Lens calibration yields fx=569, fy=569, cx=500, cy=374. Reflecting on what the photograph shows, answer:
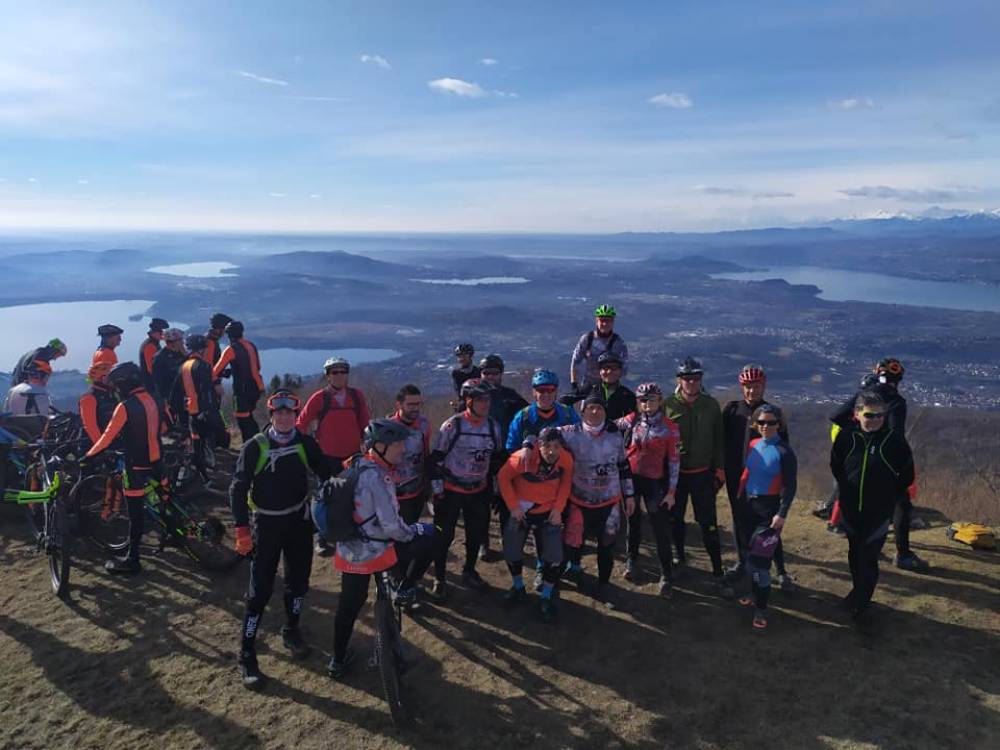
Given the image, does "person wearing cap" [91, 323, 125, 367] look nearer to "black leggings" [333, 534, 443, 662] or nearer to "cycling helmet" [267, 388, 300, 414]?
"cycling helmet" [267, 388, 300, 414]

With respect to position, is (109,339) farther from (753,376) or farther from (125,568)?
(753,376)

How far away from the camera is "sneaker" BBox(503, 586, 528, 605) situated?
7.34 metres

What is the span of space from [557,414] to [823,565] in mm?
4618

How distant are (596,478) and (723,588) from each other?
2407 mm

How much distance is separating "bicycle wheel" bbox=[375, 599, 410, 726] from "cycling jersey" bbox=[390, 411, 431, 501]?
1.86m

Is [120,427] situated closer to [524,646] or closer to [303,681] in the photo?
[303,681]

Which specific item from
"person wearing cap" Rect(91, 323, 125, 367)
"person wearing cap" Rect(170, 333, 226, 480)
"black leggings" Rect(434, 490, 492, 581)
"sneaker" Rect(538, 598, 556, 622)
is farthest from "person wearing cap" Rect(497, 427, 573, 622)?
"person wearing cap" Rect(91, 323, 125, 367)

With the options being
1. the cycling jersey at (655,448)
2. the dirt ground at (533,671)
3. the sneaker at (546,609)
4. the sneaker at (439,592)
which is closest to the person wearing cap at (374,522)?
the dirt ground at (533,671)

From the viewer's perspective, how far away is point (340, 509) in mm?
5113

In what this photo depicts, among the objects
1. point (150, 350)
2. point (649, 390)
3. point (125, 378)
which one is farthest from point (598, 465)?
point (150, 350)

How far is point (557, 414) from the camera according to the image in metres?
7.28

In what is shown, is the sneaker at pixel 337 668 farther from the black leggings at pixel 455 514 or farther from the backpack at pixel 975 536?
the backpack at pixel 975 536

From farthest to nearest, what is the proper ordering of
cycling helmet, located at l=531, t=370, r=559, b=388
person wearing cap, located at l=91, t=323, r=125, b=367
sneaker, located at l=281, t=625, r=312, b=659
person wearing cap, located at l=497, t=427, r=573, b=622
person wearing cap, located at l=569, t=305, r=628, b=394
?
person wearing cap, located at l=91, t=323, r=125, b=367
person wearing cap, located at l=569, t=305, r=628, b=394
cycling helmet, located at l=531, t=370, r=559, b=388
person wearing cap, located at l=497, t=427, r=573, b=622
sneaker, located at l=281, t=625, r=312, b=659

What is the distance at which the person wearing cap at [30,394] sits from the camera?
10.0 meters
